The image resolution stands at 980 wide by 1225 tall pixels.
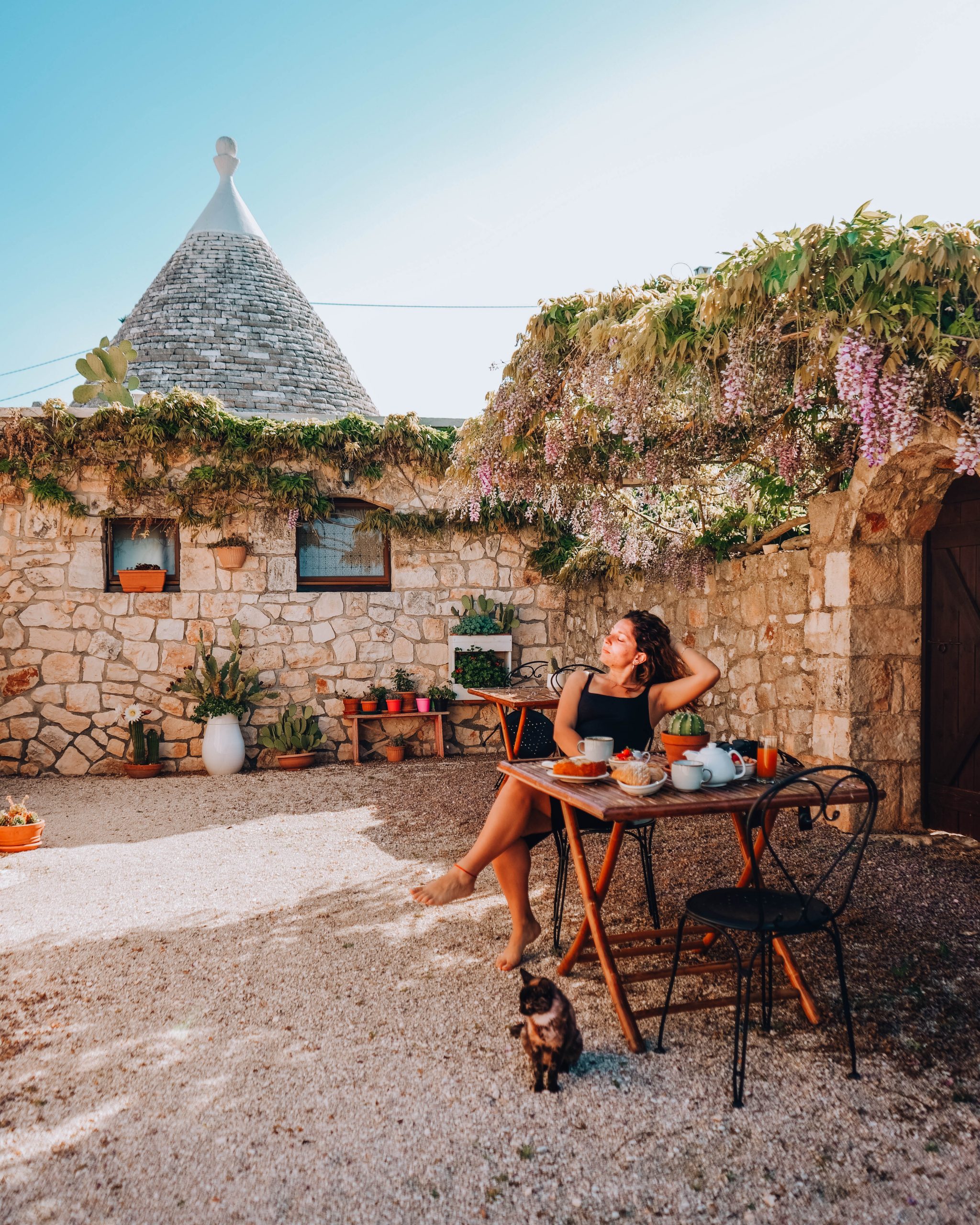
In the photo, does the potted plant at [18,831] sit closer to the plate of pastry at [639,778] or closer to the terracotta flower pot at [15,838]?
the terracotta flower pot at [15,838]

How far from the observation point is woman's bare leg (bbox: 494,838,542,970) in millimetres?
2664

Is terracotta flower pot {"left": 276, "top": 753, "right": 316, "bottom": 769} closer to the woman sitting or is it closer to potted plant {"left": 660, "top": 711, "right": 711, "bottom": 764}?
the woman sitting

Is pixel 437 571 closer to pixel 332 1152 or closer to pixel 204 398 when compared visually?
pixel 204 398

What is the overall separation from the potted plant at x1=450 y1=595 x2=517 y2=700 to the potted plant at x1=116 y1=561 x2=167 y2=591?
2471 millimetres

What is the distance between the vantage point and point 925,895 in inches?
126

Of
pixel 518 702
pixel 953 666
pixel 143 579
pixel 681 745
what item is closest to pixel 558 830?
pixel 681 745

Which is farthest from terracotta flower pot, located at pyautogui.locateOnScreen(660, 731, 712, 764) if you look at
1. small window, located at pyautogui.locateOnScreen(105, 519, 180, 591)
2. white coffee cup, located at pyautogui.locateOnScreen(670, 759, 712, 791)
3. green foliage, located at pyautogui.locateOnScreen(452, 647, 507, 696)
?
small window, located at pyautogui.locateOnScreen(105, 519, 180, 591)

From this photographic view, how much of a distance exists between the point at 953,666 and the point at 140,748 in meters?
5.74

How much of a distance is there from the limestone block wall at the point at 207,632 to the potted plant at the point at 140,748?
112 mm

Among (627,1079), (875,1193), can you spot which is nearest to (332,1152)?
(627,1079)

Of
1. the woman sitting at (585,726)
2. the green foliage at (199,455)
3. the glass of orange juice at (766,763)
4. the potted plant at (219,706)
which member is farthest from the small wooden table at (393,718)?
the glass of orange juice at (766,763)

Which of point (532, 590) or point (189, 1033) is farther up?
point (532, 590)

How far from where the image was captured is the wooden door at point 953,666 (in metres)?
3.80

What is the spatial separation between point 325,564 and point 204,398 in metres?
1.68
